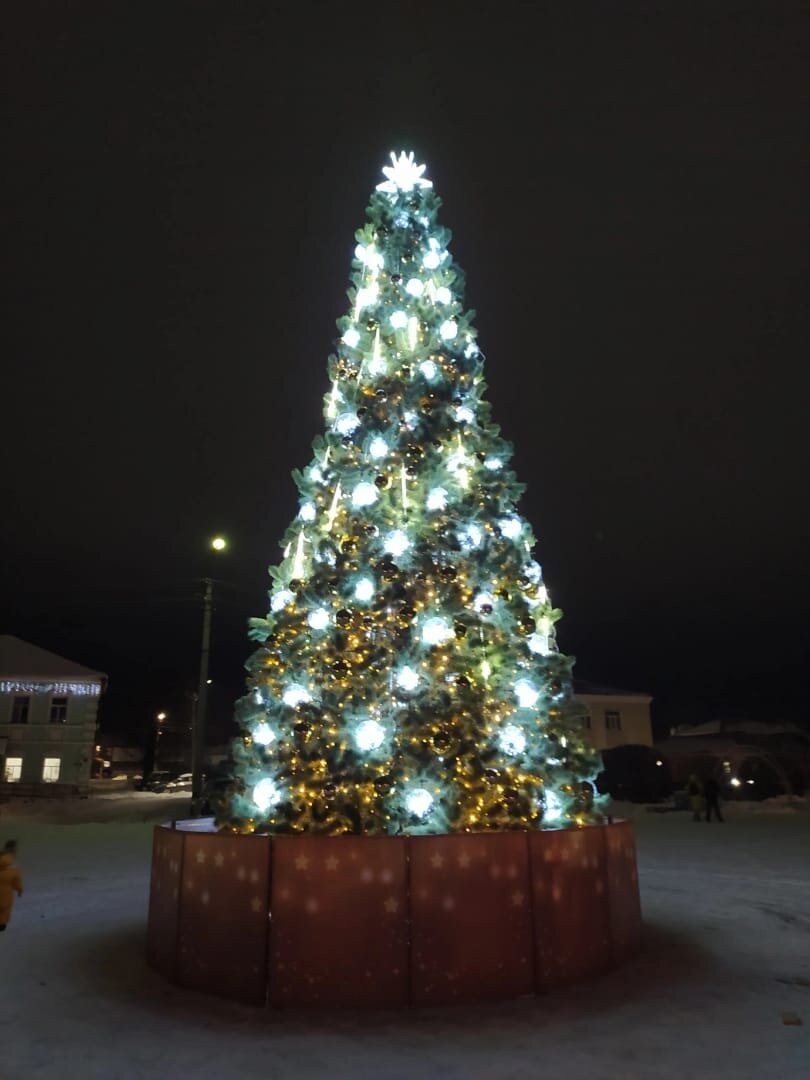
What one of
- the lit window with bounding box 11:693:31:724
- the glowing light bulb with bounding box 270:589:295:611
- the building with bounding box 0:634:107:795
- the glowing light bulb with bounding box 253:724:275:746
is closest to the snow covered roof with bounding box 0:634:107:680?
the building with bounding box 0:634:107:795

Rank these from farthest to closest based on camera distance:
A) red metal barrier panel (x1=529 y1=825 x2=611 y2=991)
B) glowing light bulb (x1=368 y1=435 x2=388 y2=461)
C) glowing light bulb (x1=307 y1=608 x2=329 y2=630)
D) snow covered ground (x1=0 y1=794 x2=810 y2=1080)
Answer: glowing light bulb (x1=368 y1=435 x2=388 y2=461), glowing light bulb (x1=307 y1=608 x2=329 y2=630), red metal barrier panel (x1=529 y1=825 x2=611 y2=991), snow covered ground (x1=0 y1=794 x2=810 y2=1080)

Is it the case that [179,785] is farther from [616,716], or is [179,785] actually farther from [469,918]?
[469,918]

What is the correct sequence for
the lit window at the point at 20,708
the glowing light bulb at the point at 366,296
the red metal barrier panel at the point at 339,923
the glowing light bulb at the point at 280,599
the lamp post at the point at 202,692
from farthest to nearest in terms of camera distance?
1. the lit window at the point at 20,708
2. the lamp post at the point at 202,692
3. the glowing light bulb at the point at 366,296
4. the glowing light bulb at the point at 280,599
5. the red metal barrier panel at the point at 339,923

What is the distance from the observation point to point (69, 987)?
6582 millimetres

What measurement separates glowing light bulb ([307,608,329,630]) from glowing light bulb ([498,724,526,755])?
2.03m

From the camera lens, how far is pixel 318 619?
7.93 m

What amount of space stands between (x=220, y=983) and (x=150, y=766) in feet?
170

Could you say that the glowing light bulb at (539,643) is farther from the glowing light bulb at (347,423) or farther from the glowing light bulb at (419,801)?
the glowing light bulb at (347,423)

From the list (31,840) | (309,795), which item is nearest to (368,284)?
(309,795)

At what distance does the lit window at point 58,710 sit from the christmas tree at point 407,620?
37869 millimetres

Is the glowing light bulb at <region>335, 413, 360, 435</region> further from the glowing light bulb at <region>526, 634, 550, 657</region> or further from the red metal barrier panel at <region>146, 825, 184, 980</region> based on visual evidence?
the red metal barrier panel at <region>146, 825, 184, 980</region>

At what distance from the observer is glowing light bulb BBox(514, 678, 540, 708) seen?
7750 mm

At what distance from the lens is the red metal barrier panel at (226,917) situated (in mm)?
6297

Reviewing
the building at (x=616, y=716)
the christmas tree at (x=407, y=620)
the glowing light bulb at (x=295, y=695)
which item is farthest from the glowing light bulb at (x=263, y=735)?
the building at (x=616, y=716)
